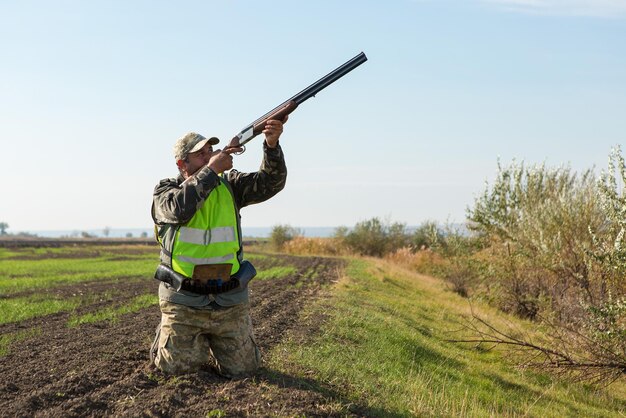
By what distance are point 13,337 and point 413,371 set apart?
601 centimetres

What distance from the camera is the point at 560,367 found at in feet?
38.7

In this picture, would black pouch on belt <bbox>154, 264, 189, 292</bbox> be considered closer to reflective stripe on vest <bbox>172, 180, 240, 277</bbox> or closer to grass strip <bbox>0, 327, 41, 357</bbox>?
reflective stripe on vest <bbox>172, 180, 240, 277</bbox>

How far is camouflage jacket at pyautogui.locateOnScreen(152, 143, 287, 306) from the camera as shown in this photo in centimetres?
648

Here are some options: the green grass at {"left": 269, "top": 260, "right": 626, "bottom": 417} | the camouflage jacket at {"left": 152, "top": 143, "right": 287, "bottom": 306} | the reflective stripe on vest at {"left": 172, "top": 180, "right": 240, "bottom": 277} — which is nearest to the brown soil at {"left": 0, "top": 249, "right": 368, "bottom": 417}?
the green grass at {"left": 269, "top": 260, "right": 626, "bottom": 417}

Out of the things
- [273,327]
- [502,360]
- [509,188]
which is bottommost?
[502,360]

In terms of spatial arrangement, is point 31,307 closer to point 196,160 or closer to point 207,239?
point 196,160

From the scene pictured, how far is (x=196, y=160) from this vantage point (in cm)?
711

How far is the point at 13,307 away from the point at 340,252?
3861 cm

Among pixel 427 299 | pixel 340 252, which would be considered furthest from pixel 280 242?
pixel 427 299

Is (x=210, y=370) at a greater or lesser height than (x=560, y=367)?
greater

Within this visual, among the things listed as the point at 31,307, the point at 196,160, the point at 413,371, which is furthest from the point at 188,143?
the point at 31,307

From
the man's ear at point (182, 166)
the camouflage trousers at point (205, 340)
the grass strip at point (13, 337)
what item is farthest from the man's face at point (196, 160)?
the grass strip at point (13, 337)

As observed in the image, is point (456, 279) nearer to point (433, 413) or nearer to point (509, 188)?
Result: point (509, 188)

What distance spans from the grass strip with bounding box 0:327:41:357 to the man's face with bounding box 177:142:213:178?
3.57 metres
